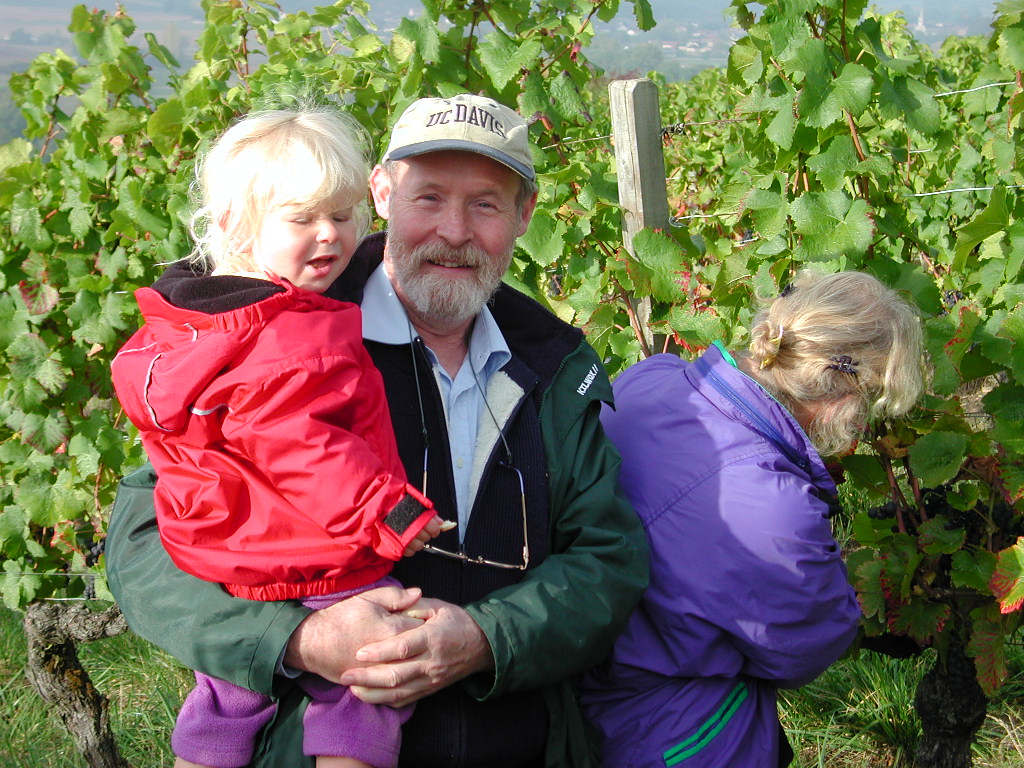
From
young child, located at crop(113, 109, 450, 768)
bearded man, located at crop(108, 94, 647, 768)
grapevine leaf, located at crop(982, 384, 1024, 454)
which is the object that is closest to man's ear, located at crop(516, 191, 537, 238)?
bearded man, located at crop(108, 94, 647, 768)

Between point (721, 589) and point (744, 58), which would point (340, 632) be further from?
point (744, 58)

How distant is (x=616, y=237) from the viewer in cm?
279

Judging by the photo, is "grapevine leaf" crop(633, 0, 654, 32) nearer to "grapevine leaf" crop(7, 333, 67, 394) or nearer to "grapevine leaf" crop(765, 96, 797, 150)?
"grapevine leaf" crop(765, 96, 797, 150)

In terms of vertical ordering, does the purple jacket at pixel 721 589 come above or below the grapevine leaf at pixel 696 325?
below

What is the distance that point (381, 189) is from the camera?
2.11 metres

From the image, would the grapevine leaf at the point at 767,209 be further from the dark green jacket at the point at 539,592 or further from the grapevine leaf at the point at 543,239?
the dark green jacket at the point at 539,592

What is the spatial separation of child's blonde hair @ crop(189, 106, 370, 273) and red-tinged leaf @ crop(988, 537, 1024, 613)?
59.1 inches

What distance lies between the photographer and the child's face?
5.35 ft

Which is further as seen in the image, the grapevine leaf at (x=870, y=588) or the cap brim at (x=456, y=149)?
the grapevine leaf at (x=870, y=588)

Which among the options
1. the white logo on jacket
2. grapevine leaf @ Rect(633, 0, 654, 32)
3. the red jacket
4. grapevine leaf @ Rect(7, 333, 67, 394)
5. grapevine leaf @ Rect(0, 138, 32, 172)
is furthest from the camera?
grapevine leaf @ Rect(0, 138, 32, 172)

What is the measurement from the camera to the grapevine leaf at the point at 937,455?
2.21 meters

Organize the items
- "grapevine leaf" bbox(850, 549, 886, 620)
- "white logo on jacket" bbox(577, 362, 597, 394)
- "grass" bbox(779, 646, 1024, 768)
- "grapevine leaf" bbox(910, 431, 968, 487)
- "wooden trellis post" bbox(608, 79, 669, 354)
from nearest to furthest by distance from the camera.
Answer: "white logo on jacket" bbox(577, 362, 597, 394), "grapevine leaf" bbox(910, 431, 968, 487), "grapevine leaf" bbox(850, 549, 886, 620), "wooden trellis post" bbox(608, 79, 669, 354), "grass" bbox(779, 646, 1024, 768)

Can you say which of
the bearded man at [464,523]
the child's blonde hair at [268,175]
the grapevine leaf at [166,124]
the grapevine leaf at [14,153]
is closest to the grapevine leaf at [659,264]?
the bearded man at [464,523]

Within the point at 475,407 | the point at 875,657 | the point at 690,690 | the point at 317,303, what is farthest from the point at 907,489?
the point at 317,303
